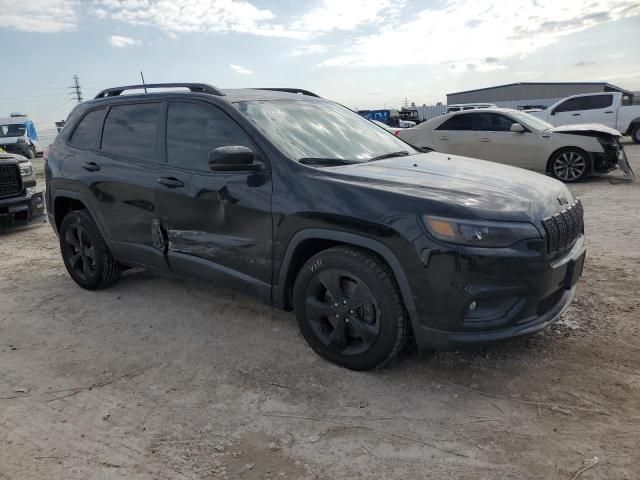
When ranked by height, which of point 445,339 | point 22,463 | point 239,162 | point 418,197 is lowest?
point 22,463

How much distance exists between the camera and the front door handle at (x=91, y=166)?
182 inches

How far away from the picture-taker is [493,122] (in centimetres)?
1099

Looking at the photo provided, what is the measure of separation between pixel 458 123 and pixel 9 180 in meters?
8.52

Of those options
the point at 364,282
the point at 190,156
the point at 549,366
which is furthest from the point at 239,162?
the point at 549,366

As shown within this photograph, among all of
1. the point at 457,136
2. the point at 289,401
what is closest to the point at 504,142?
the point at 457,136

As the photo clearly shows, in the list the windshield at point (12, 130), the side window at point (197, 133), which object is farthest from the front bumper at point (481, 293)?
the windshield at point (12, 130)

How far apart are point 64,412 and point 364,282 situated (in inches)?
73.8

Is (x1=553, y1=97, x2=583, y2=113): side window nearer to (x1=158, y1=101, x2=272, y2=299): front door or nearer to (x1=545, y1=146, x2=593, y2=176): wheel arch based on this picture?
(x1=545, y1=146, x2=593, y2=176): wheel arch

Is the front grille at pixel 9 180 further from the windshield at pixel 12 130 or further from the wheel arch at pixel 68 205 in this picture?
the windshield at pixel 12 130

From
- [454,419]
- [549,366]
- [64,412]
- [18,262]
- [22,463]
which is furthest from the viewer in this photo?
[18,262]

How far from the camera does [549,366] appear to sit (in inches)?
129

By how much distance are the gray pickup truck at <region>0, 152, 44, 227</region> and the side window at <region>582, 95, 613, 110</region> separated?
15.7 metres

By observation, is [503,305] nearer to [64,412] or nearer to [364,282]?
[364,282]

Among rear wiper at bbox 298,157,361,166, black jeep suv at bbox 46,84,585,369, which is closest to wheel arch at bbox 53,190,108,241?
black jeep suv at bbox 46,84,585,369
